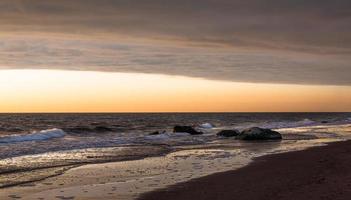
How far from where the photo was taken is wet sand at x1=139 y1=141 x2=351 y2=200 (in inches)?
454

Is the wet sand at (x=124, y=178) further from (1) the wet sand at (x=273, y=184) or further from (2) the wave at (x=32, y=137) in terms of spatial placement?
(2) the wave at (x=32, y=137)

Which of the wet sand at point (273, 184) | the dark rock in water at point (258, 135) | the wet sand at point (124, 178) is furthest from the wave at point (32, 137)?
the wet sand at point (273, 184)

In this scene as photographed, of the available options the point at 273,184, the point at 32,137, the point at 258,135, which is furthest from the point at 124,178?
the point at 32,137

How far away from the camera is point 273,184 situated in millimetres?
13242

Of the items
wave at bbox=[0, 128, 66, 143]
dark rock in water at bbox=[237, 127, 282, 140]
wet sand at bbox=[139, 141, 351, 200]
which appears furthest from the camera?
dark rock in water at bbox=[237, 127, 282, 140]

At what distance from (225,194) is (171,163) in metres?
7.20

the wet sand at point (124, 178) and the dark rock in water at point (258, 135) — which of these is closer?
the wet sand at point (124, 178)

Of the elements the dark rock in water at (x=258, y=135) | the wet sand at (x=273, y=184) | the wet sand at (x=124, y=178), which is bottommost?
the wet sand at (x=124, y=178)

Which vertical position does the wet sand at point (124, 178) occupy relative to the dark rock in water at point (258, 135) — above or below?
below

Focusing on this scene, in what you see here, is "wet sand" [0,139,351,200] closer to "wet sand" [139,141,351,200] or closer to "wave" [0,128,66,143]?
"wet sand" [139,141,351,200]

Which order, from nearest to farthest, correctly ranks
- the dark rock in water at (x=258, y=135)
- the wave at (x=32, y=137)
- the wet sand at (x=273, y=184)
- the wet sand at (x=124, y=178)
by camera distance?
the wet sand at (x=273, y=184), the wet sand at (x=124, y=178), the wave at (x=32, y=137), the dark rock in water at (x=258, y=135)

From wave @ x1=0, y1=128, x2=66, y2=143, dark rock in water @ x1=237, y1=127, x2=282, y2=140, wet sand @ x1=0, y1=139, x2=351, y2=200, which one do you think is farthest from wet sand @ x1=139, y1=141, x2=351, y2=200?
wave @ x1=0, y1=128, x2=66, y2=143

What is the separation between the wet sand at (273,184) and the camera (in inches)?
454

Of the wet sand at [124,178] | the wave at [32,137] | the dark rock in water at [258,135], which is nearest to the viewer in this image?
the wet sand at [124,178]
